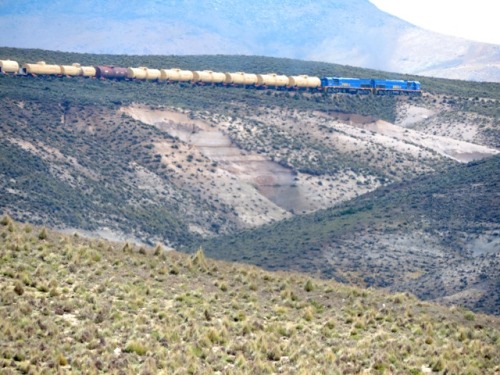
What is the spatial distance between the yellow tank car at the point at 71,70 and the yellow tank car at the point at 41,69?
0.66 meters

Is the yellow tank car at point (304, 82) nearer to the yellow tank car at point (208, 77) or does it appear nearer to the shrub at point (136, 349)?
the yellow tank car at point (208, 77)

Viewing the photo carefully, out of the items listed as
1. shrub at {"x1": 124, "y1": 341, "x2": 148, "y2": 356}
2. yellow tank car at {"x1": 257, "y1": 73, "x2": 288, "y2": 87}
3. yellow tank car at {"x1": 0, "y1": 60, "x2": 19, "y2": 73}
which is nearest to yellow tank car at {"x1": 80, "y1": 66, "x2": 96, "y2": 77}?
yellow tank car at {"x1": 0, "y1": 60, "x2": 19, "y2": 73}

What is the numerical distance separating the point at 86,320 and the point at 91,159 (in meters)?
55.1

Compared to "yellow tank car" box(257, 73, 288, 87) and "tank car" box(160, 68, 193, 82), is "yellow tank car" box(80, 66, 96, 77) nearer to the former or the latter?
"tank car" box(160, 68, 193, 82)

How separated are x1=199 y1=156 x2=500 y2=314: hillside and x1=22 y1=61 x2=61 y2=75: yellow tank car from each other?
105ft

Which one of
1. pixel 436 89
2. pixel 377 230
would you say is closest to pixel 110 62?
pixel 436 89

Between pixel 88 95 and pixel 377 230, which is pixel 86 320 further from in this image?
pixel 88 95

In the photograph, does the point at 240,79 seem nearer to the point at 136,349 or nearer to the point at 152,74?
the point at 152,74

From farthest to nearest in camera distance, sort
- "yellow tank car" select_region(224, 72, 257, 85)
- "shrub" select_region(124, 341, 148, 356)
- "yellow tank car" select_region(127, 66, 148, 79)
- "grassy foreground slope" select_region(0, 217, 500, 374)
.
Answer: "yellow tank car" select_region(224, 72, 257, 85), "yellow tank car" select_region(127, 66, 148, 79), "shrub" select_region(124, 341, 148, 356), "grassy foreground slope" select_region(0, 217, 500, 374)

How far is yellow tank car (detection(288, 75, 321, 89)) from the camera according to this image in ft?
374

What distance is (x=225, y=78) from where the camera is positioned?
11175 centimetres

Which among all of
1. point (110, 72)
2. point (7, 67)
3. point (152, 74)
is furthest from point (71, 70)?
point (152, 74)

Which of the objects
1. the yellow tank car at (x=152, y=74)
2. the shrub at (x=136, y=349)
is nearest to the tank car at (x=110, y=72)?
the yellow tank car at (x=152, y=74)

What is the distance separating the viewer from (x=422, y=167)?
9619 centimetres
